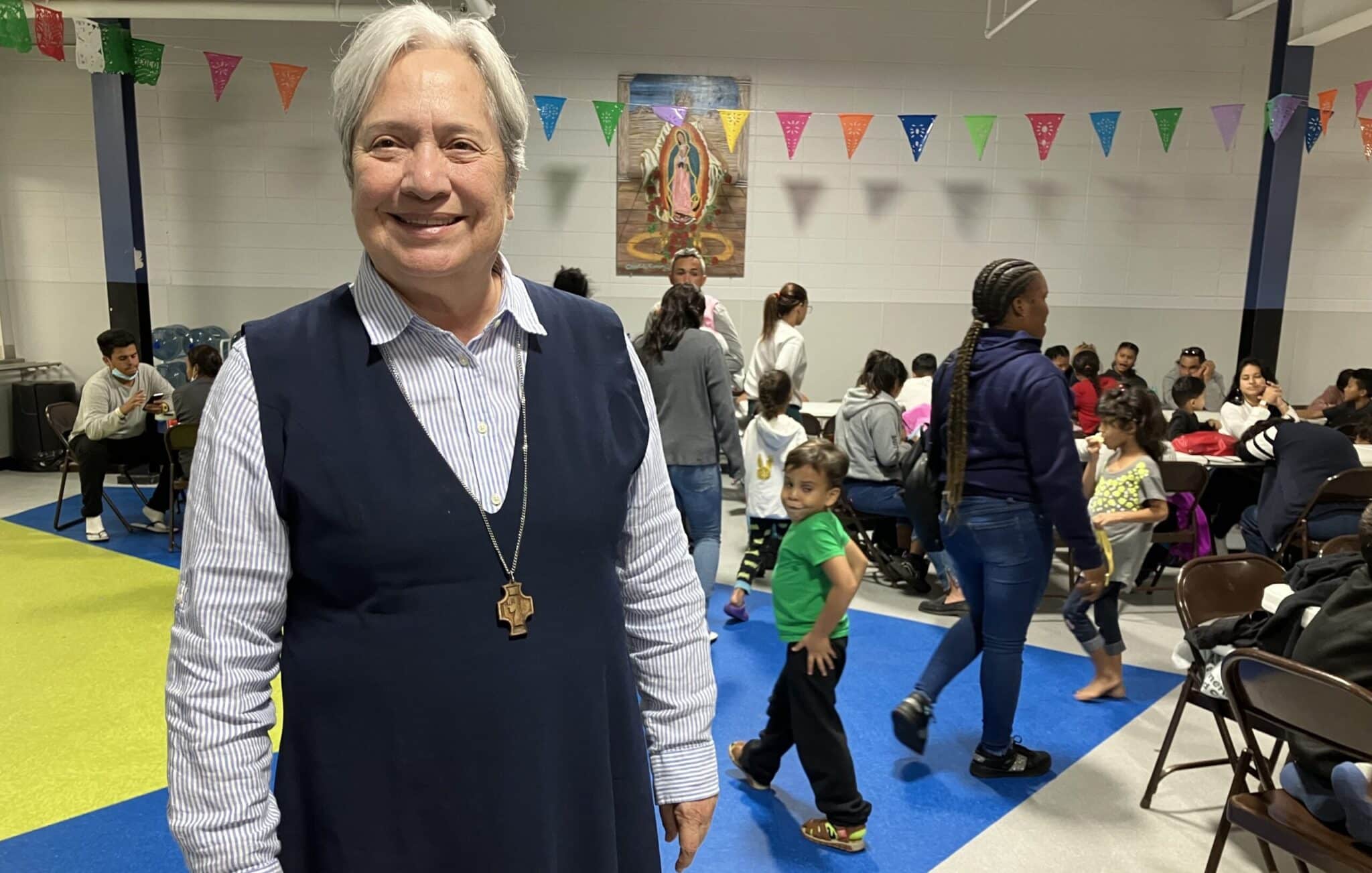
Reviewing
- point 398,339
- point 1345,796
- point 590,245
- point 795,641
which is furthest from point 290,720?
point 590,245

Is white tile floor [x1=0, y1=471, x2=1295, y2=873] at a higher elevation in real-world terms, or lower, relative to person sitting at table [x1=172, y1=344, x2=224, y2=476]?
lower

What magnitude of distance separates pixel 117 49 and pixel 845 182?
5355 millimetres

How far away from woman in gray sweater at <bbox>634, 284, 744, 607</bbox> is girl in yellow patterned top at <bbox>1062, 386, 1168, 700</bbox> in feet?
4.67

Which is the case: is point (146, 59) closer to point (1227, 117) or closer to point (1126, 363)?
point (1126, 363)

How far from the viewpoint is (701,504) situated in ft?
12.2

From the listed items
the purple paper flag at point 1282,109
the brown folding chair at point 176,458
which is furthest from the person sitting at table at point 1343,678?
the purple paper flag at point 1282,109

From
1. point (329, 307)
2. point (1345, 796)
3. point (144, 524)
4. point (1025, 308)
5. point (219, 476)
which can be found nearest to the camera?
point (219, 476)

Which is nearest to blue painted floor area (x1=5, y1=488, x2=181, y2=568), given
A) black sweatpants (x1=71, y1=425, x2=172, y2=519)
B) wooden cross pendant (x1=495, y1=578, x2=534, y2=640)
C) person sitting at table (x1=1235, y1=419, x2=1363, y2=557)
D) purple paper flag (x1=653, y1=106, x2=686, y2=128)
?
black sweatpants (x1=71, y1=425, x2=172, y2=519)

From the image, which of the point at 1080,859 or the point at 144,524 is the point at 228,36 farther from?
the point at 1080,859

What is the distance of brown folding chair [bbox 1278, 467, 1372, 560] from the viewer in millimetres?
3852

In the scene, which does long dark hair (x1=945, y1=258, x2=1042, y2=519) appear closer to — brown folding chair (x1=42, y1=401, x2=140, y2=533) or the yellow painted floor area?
the yellow painted floor area

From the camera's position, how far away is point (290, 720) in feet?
3.23

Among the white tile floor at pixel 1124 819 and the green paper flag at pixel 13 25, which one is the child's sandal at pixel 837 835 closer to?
the white tile floor at pixel 1124 819

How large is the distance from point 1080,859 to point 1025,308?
4.87ft
